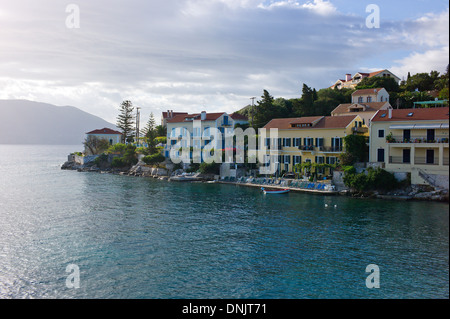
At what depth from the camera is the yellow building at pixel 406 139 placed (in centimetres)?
2966

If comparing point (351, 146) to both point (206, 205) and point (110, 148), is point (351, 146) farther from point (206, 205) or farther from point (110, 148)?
point (110, 148)

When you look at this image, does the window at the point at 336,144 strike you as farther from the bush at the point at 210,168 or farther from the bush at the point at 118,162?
the bush at the point at 118,162

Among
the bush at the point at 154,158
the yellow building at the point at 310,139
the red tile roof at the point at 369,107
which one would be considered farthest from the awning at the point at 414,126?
the bush at the point at 154,158

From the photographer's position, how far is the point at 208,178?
4947 centimetres

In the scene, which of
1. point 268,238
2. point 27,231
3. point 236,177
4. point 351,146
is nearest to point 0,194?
point 27,231

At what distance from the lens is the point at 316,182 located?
1510 inches

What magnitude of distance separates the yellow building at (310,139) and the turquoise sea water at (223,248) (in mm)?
9559

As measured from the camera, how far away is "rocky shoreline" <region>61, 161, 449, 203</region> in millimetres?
31141

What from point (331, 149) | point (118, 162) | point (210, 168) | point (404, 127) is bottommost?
point (210, 168)

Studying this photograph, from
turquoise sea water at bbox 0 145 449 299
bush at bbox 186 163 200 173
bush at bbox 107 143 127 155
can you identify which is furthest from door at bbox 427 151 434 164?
bush at bbox 107 143 127 155

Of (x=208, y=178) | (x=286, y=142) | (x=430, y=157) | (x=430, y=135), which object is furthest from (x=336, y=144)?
(x=208, y=178)

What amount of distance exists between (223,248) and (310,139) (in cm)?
2638

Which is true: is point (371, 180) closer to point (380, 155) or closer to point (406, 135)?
point (380, 155)
